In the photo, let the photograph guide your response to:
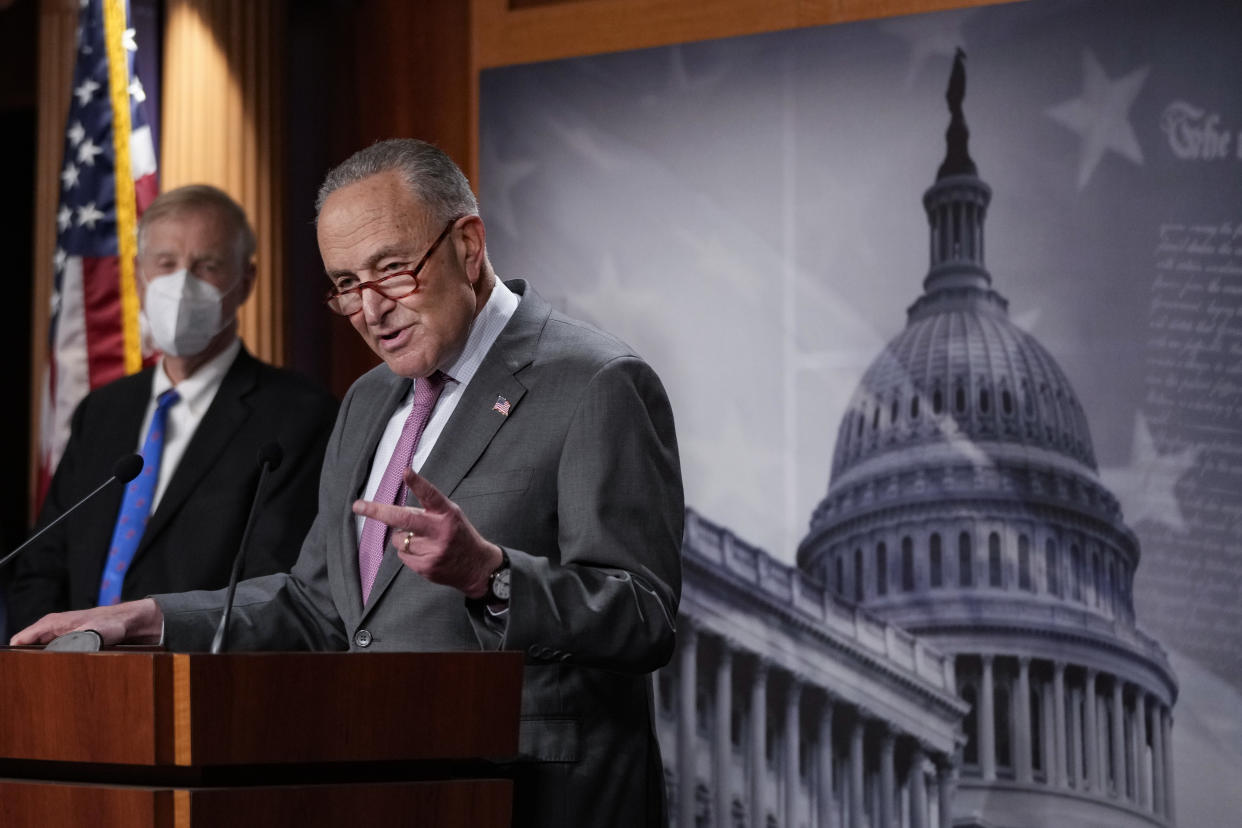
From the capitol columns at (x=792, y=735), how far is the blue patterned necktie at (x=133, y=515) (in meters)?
1.77

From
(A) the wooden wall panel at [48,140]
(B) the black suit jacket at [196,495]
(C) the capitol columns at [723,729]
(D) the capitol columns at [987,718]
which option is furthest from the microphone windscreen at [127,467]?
(A) the wooden wall panel at [48,140]

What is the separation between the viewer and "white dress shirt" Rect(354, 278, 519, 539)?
7.18 feet

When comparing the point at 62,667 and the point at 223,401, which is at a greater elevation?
the point at 223,401

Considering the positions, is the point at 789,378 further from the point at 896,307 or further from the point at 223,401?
the point at 223,401

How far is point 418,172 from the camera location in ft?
7.07

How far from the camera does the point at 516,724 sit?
1.71 m

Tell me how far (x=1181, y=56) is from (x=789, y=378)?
48.9 inches

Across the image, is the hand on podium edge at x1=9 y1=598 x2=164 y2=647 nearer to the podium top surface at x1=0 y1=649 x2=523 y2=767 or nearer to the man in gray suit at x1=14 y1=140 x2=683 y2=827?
the man in gray suit at x1=14 y1=140 x2=683 y2=827

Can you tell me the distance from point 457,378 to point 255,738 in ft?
2.61

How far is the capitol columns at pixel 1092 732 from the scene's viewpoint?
362 centimetres

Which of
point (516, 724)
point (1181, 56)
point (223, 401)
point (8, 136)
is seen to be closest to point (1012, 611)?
point (1181, 56)

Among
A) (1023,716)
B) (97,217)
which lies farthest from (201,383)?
(1023,716)

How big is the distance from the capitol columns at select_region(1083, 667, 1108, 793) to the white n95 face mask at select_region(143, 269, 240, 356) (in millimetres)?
2268

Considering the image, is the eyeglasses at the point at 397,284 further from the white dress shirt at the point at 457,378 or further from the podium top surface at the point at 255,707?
the podium top surface at the point at 255,707
